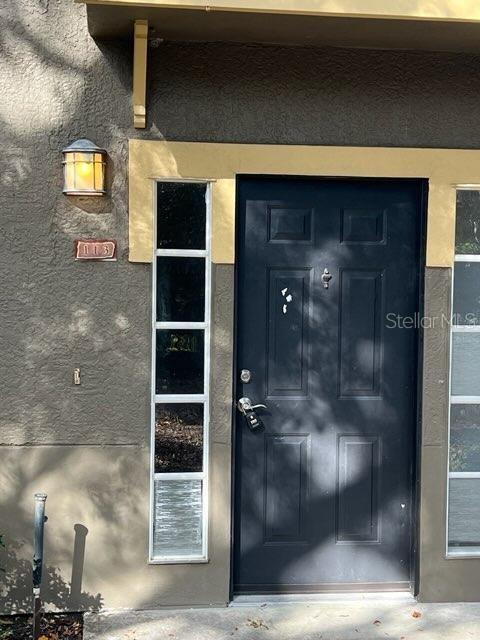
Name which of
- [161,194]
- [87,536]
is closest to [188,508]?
[87,536]

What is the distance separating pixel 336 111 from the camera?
4.82 meters

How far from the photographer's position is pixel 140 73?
15.0ft

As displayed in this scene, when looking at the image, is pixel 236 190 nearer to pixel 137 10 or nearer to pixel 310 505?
pixel 137 10

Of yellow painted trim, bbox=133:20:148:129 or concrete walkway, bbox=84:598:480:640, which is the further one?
concrete walkway, bbox=84:598:480:640

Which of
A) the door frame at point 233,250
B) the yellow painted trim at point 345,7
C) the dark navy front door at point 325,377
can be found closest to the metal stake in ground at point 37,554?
the door frame at point 233,250

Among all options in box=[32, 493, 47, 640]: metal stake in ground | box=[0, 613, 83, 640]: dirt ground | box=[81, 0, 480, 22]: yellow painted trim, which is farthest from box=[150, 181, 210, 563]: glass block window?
box=[81, 0, 480, 22]: yellow painted trim

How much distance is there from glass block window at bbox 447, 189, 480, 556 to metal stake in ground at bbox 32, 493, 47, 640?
2251mm

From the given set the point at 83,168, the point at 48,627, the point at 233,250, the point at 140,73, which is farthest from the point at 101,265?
the point at 48,627

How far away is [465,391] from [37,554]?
2491 mm

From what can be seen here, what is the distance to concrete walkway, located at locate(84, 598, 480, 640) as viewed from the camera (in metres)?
4.55

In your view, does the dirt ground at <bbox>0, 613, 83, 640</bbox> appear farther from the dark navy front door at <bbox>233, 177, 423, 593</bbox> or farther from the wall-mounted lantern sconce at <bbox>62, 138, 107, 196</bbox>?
the wall-mounted lantern sconce at <bbox>62, 138, 107, 196</bbox>

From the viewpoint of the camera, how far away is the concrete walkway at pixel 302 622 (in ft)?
14.9

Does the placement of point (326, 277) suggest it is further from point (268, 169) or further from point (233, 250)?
point (268, 169)

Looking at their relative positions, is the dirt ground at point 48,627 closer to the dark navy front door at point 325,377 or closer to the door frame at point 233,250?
the door frame at point 233,250
